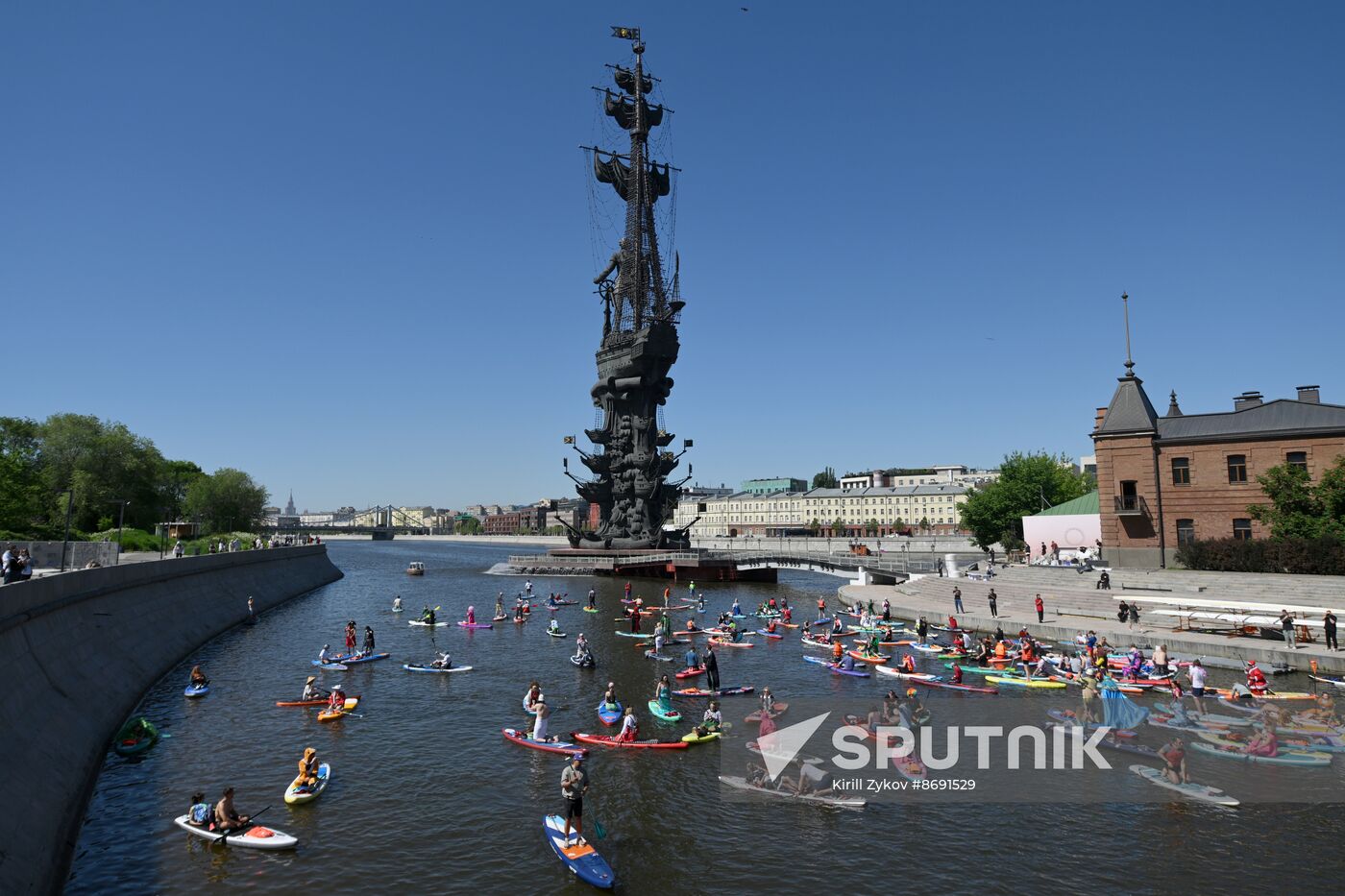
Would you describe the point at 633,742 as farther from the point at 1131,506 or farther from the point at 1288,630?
the point at 1131,506

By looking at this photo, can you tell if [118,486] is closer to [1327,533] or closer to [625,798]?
[625,798]

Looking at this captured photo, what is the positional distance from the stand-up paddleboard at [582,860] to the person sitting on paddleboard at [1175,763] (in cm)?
1555

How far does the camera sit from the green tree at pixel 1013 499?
81.0 m

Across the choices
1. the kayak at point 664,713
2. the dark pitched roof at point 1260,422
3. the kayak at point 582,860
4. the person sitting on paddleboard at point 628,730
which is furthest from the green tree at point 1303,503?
the kayak at point 582,860

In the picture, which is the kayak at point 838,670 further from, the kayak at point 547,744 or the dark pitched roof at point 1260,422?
the dark pitched roof at point 1260,422

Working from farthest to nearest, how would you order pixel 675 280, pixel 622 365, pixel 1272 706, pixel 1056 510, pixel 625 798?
pixel 675 280, pixel 622 365, pixel 1056 510, pixel 1272 706, pixel 625 798

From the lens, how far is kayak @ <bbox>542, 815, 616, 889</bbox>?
15250 millimetres

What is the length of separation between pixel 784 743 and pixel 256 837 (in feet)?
→ 49.3

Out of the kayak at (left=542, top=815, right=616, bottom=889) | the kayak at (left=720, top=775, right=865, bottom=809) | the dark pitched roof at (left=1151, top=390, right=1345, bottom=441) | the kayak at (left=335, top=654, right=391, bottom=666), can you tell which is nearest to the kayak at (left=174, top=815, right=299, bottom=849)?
the kayak at (left=542, top=815, right=616, bottom=889)

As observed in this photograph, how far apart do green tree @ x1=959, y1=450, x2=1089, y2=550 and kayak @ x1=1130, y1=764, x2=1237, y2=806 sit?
60.3m

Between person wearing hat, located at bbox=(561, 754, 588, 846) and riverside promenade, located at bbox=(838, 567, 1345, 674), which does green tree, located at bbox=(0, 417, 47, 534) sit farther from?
riverside promenade, located at bbox=(838, 567, 1345, 674)

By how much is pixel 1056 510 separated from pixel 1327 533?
26978 millimetres

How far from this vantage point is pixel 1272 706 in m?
26.7

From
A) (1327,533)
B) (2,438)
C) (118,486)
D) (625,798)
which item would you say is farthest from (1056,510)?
(2,438)
